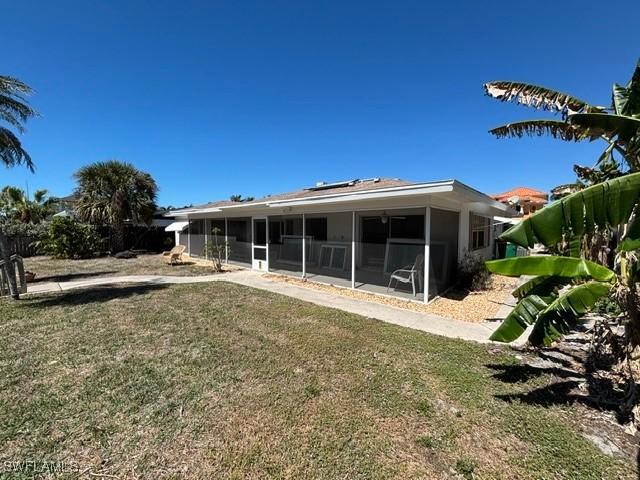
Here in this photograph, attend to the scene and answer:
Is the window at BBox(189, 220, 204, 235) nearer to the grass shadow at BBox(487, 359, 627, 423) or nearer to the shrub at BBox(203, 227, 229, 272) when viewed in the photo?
the shrub at BBox(203, 227, 229, 272)

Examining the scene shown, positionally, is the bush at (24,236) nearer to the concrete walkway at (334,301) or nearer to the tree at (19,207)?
the tree at (19,207)

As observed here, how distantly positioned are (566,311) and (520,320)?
0.50m

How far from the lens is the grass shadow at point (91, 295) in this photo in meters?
7.97

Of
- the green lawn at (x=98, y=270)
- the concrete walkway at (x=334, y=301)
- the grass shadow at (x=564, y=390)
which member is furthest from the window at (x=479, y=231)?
the green lawn at (x=98, y=270)

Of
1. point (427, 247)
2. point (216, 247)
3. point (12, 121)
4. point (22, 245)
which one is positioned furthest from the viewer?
point (22, 245)

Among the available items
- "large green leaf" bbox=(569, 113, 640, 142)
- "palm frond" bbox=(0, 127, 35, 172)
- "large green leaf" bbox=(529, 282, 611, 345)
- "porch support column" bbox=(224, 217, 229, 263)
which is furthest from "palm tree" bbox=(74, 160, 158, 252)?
A: "large green leaf" bbox=(569, 113, 640, 142)

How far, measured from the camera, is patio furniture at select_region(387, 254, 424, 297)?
27.6 feet

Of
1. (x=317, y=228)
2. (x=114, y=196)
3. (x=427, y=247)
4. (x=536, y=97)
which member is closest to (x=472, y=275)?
(x=427, y=247)

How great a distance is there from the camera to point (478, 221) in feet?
46.3

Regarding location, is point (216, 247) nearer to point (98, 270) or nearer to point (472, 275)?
point (98, 270)

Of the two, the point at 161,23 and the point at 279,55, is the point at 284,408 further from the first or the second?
the point at 279,55

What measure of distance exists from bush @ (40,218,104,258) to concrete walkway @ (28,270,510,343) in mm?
9465

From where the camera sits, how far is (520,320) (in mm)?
3654

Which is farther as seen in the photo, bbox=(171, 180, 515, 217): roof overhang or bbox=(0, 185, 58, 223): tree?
bbox=(0, 185, 58, 223): tree
